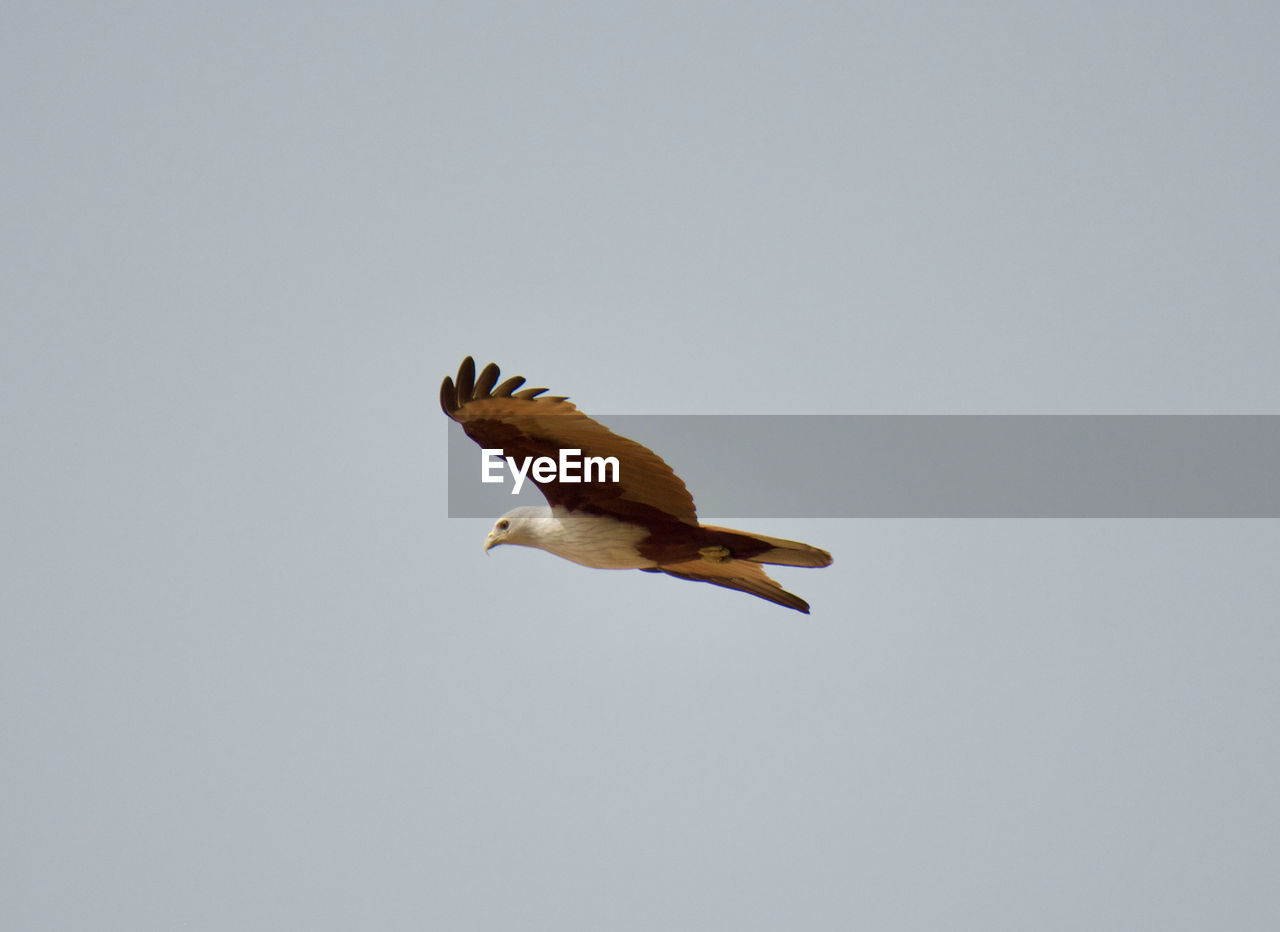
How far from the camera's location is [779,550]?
10.2m

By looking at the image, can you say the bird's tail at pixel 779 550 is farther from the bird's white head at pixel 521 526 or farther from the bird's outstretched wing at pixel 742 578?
the bird's white head at pixel 521 526

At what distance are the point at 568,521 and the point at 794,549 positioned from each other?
5.89 feet

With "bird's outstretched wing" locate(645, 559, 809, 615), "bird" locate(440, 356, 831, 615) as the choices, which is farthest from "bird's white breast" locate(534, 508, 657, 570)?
"bird's outstretched wing" locate(645, 559, 809, 615)

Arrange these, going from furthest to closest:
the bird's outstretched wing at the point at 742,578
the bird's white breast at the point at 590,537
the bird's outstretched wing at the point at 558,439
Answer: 1. the bird's outstretched wing at the point at 742,578
2. the bird's white breast at the point at 590,537
3. the bird's outstretched wing at the point at 558,439

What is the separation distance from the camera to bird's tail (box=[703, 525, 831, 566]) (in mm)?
10164

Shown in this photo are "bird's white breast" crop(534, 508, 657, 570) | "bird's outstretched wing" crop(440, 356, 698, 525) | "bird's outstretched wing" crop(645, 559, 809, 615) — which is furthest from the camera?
"bird's outstretched wing" crop(645, 559, 809, 615)

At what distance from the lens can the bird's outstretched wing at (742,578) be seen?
1095 centimetres

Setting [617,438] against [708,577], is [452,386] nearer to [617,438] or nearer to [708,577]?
[617,438]

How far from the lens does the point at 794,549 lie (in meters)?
10.2

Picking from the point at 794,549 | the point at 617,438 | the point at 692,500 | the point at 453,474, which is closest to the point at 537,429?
the point at 617,438

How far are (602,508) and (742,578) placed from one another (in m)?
1.42

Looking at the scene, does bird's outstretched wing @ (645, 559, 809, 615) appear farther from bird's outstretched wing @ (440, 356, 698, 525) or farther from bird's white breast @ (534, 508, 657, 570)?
bird's outstretched wing @ (440, 356, 698, 525)

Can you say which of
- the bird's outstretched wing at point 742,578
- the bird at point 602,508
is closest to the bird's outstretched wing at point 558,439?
the bird at point 602,508

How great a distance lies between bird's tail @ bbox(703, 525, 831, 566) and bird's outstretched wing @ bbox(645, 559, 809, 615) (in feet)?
1.43
